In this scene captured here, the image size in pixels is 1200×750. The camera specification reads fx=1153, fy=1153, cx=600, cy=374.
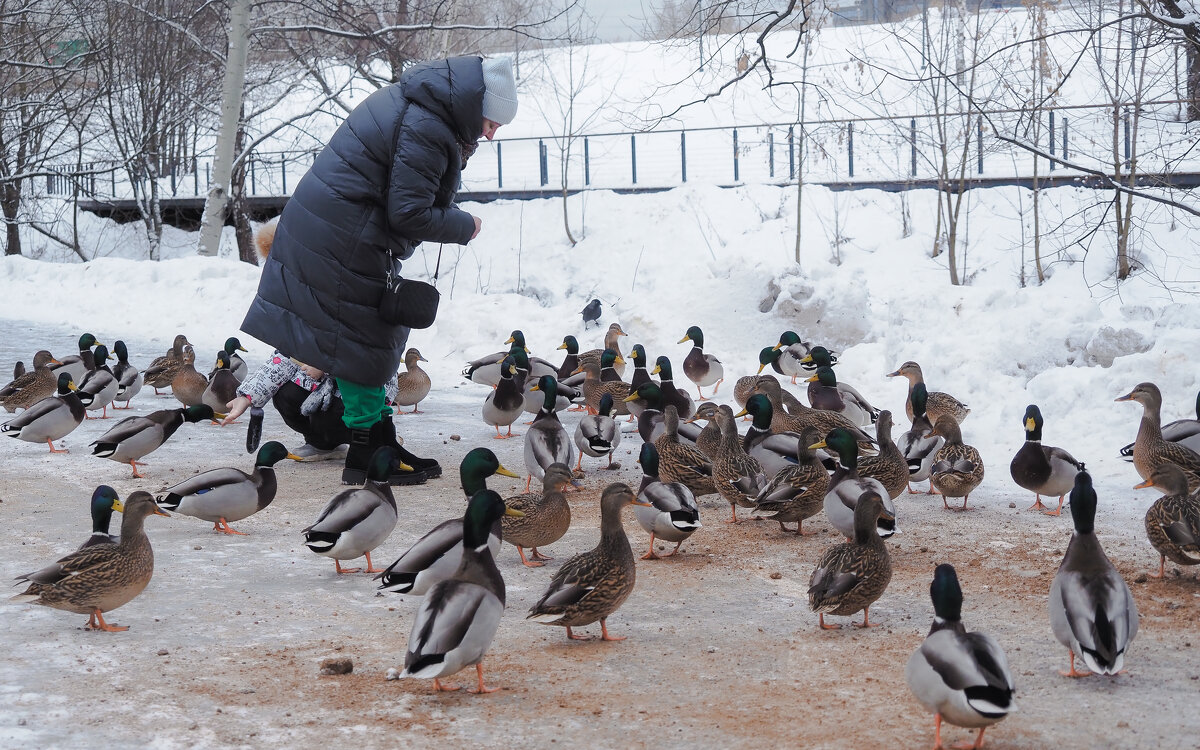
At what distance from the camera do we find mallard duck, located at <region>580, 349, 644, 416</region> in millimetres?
10484

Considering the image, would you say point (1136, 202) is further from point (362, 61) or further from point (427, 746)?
point (427, 746)

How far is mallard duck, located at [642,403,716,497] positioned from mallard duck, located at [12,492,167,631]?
3422mm

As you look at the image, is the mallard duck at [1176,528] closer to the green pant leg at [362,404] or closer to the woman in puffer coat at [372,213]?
the woman in puffer coat at [372,213]

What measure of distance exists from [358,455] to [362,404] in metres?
0.33

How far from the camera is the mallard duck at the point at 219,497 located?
6.26 metres

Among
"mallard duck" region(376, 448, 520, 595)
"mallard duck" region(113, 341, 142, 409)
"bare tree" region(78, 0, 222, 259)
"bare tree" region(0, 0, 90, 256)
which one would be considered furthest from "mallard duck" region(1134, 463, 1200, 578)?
"bare tree" region(78, 0, 222, 259)

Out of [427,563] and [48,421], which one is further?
[48,421]

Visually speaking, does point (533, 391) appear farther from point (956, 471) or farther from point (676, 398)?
point (956, 471)

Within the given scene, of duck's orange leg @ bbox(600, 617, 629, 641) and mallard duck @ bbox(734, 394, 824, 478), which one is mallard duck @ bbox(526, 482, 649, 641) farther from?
mallard duck @ bbox(734, 394, 824, 478)

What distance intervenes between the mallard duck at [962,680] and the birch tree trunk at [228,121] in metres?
17.6

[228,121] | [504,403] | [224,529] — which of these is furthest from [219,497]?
[228,121]

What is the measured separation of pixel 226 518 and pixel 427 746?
323cm

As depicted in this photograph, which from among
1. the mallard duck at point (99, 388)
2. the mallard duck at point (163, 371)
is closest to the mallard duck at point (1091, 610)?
the mallard duck at point (99, 388)

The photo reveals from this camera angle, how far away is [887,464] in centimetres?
703
